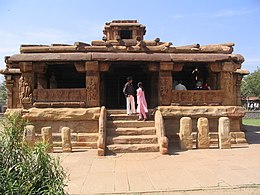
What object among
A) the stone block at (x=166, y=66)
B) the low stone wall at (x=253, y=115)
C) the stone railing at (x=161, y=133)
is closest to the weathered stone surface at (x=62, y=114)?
the stone railing at (x=161, y=133)

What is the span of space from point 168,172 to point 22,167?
3191mm

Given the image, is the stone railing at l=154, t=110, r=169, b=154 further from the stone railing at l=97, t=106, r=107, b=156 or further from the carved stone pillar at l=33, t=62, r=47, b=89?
the carved stone pillar at l=33, t=62, r=47, b=89

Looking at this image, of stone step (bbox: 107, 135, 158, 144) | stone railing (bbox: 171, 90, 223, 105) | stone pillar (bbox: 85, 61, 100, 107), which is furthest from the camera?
stone railing (bbox: 171, 90, 223, 105)

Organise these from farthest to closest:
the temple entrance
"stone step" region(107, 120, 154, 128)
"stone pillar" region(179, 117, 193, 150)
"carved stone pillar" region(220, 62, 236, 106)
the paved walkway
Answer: the temple entrance
"carved stone pillar" region(220, 62, 236, 106)
"stone step" region(107, 120, 154, 128)
"stone pillar" region(179, 117, 193, 150)
the paved walkway

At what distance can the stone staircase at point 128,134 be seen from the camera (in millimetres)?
7633

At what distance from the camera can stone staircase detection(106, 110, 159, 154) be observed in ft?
25.0

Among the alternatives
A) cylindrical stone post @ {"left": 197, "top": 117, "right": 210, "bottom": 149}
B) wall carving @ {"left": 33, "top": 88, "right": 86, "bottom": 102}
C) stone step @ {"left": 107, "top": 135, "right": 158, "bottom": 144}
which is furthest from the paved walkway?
wall carving @ {"left": 33, "top": 88, "right": 86, "bottom": 102}

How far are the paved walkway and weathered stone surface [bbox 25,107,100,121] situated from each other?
66.3 inches

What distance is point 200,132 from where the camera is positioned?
8133mm

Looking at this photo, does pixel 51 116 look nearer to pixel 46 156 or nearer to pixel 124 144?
pixel 124 144

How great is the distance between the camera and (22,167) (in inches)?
122

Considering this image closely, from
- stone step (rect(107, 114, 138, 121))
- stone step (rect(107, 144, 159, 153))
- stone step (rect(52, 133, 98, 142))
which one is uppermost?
stone step (rect(107, 114, 138, 121))

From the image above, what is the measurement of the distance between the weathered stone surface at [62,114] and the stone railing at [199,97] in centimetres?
289

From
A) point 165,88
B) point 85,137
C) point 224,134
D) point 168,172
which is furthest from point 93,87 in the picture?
point 168,172
